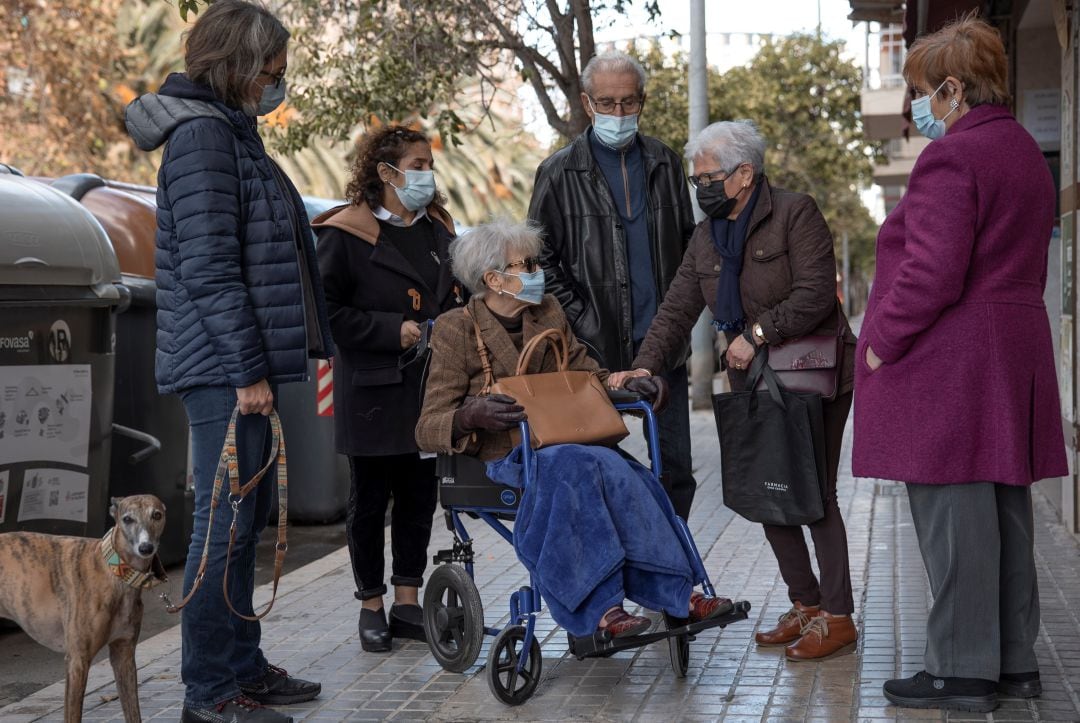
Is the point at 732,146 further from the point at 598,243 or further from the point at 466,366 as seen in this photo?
the point at 466,366

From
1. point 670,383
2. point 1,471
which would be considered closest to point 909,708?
point 670,383

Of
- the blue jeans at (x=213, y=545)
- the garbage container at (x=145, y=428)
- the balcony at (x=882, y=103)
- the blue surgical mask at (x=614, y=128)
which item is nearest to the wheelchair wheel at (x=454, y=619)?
the blue jeans at (x=213, y=545)

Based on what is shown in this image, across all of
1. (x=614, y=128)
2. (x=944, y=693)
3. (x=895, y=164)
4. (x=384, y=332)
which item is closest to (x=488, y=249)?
(x=384, y=332)

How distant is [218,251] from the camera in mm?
4367

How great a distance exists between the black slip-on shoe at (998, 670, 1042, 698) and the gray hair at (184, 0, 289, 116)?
122 inches

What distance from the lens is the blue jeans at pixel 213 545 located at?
4539mm

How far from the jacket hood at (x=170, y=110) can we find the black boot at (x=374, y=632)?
219 cm

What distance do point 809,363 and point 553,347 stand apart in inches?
36.9

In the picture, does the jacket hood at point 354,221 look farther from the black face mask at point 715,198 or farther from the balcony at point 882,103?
the balcony at point 882,103

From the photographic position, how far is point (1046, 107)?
948 cm

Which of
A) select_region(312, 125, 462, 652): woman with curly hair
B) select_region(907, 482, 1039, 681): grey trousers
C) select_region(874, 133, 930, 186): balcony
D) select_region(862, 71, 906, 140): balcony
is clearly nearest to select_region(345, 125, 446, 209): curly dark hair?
select_region(312, 125, 462, 652): woman with curly hair

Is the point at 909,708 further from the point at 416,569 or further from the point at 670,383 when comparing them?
the point at 416,569

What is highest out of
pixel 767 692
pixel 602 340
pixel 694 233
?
pixel 694 233

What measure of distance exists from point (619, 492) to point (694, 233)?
1349 millimetres
